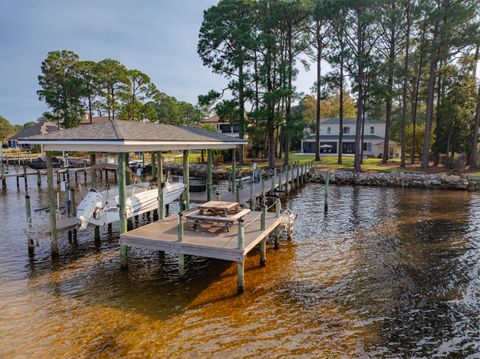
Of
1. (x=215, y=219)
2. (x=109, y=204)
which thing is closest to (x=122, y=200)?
(x=109, y=204)

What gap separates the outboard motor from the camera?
11.8m

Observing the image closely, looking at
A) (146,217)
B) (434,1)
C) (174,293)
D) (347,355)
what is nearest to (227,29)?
(434,1)

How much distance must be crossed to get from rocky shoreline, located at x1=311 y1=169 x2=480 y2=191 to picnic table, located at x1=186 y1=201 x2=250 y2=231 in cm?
1761

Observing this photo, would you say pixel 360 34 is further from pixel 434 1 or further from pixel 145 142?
pixel 145 142

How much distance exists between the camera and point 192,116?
3462 inches

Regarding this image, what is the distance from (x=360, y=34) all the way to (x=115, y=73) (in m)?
31.2

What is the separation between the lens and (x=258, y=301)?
9.08 meters

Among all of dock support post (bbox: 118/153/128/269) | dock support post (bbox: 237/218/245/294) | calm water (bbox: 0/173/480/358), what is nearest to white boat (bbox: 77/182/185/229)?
calm water (bbox: 0/173/480/358)

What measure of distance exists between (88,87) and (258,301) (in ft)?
154

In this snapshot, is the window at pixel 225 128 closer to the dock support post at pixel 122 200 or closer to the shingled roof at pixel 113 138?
the shingled roof at pixel 113 138

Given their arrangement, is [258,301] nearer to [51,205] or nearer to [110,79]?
[51,205]

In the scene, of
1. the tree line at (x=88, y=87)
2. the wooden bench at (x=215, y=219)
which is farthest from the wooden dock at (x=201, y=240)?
the tree line at (x=88, y=87)

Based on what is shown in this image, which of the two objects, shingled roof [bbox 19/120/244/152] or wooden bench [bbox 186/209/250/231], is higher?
shingled roof [bbox 19/120/244/152]

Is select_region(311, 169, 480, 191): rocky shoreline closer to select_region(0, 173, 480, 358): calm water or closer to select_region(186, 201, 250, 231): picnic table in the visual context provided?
select_region(0, 173, 480, 358): calm water
